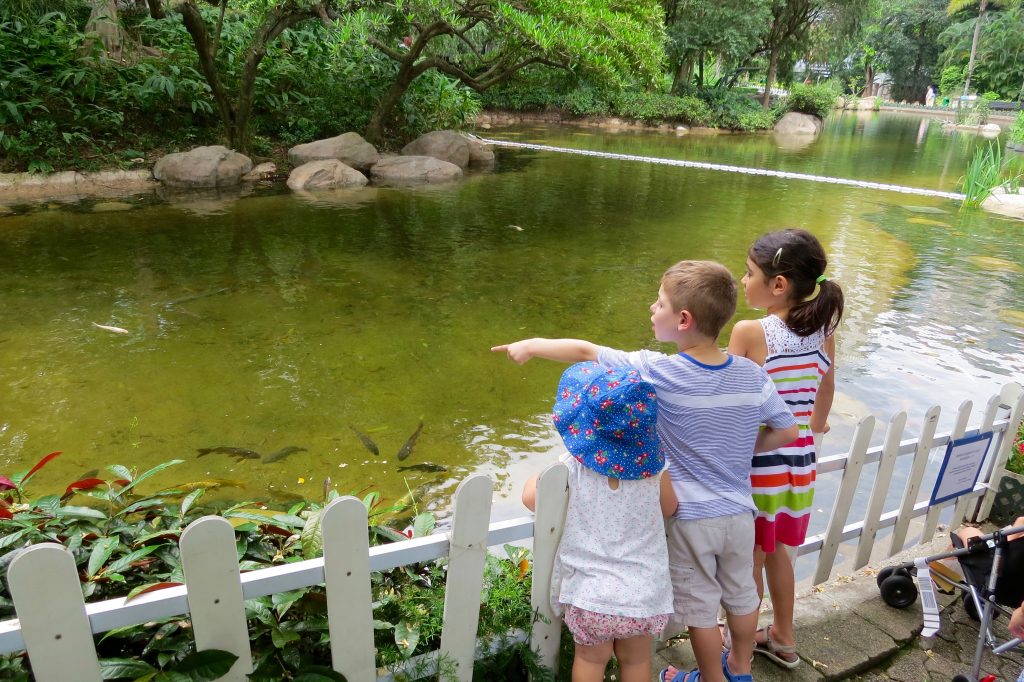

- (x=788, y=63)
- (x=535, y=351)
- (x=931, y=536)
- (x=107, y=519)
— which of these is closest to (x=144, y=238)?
(x=107, y=519)

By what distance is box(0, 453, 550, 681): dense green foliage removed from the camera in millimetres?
1505

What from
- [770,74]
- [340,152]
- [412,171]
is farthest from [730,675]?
[770,74]

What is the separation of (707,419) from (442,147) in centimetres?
1182

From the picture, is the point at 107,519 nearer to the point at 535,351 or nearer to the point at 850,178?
the point at 535,351

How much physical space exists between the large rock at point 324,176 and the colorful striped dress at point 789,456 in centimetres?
949

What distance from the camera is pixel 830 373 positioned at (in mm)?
2191

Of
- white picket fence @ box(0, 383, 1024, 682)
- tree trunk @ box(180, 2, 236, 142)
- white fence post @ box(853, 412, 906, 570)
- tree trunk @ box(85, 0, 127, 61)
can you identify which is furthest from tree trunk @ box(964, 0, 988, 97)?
white picket fence @ box(0, 383, 1024, 682)

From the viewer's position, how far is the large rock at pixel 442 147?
41.8 ft

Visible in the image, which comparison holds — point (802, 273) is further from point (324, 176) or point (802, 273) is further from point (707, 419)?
point (324, 176)

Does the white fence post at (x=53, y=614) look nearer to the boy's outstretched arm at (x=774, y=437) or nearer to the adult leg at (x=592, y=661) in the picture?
the adult leg at (x=592, y=661)

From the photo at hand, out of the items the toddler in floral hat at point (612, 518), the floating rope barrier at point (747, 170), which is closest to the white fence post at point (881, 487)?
the toddler in floral hat at point (612, 518)

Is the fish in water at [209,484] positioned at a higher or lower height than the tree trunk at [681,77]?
lower

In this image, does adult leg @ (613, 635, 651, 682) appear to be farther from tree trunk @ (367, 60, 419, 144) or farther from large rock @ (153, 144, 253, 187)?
tree trunk @ (367, 60, 419, 144)

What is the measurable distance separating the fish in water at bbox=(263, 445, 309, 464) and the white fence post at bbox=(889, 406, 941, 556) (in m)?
2.72
